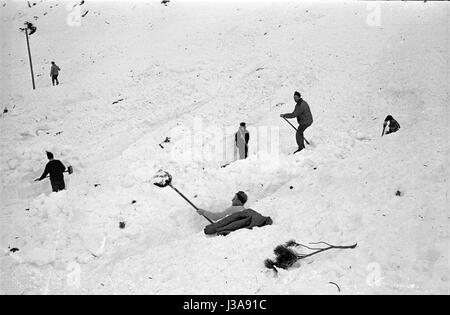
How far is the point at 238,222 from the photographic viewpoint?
6906 millimetres

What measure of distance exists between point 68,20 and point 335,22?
21903 millimetres

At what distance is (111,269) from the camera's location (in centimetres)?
613

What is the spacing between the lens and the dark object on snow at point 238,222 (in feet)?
22.5

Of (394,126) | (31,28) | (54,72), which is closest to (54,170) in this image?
(394,126)

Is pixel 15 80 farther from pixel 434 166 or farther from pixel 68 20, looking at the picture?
pixel 434 166

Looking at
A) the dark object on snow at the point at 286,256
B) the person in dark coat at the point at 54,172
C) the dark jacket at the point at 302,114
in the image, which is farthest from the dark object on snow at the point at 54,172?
the dark jacket at the point at 302,114

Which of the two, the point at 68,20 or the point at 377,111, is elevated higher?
the point at 68,20

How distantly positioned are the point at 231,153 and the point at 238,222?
5137 millimetres

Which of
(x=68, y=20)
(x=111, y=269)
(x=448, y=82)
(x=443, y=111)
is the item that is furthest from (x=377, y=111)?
(x=68, y=20)

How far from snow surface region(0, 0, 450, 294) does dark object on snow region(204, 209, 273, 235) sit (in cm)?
31

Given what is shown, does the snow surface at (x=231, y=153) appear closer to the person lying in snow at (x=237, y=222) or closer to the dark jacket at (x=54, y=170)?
the person lying in snow at (x=237, y=222)

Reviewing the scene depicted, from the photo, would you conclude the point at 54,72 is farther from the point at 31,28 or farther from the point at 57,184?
the point at 31,28

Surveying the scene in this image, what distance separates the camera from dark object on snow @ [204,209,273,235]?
22.5 feet

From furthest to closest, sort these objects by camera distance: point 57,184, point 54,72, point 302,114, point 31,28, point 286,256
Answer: point 31,28 < point 54,72 < point 302,114 < point 57,184 < point 286,256
